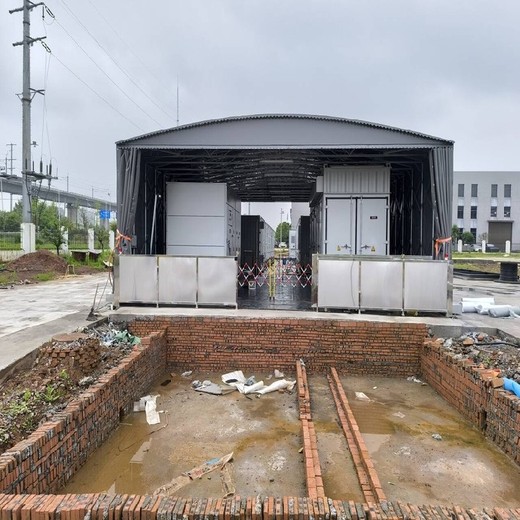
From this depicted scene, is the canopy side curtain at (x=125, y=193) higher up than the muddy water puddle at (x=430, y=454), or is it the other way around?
the canopy side curtain at (x=125, y=193)

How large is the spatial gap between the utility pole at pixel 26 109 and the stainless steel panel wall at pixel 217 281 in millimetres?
22025

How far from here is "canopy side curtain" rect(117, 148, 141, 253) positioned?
33.6 feet

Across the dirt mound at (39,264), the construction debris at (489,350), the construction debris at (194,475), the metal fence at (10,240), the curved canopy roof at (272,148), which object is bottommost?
the construction debris at (194,475)

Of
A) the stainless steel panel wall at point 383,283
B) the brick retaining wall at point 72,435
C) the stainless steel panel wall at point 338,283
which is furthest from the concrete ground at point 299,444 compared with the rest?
the stainless steel panel wall at point 338,283

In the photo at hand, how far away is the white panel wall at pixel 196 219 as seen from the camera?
43.2 feet

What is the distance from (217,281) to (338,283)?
108 inches

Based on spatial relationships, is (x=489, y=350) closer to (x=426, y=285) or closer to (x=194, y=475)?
(x=426, y=285)

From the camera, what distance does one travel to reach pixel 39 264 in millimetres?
23125

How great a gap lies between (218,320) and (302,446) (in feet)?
12.2

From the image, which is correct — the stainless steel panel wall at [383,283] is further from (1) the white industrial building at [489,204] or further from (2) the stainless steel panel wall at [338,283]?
(1) the white industrial building at [489,204]

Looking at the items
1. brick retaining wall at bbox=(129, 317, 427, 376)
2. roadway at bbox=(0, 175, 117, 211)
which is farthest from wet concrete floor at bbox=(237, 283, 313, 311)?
roadway at bbox=(0, 175, 117, 211)

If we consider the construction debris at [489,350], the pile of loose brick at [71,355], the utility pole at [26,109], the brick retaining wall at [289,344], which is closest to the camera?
the pile of loose brick at [71,355]

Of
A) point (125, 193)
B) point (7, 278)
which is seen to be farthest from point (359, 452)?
point (7, 278)

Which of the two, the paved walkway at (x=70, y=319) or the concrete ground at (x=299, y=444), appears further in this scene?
the paved walkway at (x=70, y=319)
